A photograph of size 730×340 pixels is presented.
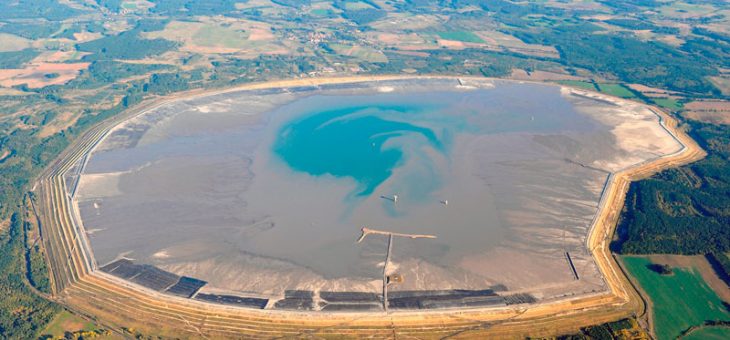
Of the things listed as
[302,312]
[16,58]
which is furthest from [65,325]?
[16,58]

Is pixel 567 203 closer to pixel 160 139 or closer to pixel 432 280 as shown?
pixel 432 280

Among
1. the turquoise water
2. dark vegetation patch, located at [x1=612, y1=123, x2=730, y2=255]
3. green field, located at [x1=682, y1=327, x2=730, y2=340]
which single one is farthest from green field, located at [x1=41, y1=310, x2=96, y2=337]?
dark vegetation patch, located at [x1=612, y1=123, x2=730, y2=255]

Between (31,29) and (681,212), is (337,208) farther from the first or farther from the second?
(31,29)

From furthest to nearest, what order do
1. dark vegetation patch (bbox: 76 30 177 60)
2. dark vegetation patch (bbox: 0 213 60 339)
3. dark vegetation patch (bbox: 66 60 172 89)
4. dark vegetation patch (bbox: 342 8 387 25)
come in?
dark vegetation patch (bbox: 342 8 387 25) < dark vegetation patch (bbox: 76 30 177 60) < dark vegetation patch (bbox: 66 60 172 89) < dark vegetation patch (bbox: 0 213 60 339)

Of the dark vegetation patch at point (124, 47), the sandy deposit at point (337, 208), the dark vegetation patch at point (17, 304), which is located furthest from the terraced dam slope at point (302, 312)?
the dark vegetation patch at point (124, 47)

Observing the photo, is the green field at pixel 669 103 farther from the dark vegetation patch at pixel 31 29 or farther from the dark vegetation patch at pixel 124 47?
the dark vegetation patch at pixel 31 29

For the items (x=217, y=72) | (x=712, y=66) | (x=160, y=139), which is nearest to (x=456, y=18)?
(x=712, y=66)

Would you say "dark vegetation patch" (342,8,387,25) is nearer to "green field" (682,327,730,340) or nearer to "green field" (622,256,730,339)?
"green field" (622,256,730,339)

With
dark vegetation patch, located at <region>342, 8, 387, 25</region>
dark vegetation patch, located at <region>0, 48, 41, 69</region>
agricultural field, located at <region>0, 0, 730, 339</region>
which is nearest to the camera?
agricultural field, located at <region>0, 0, 730, 339</region>
